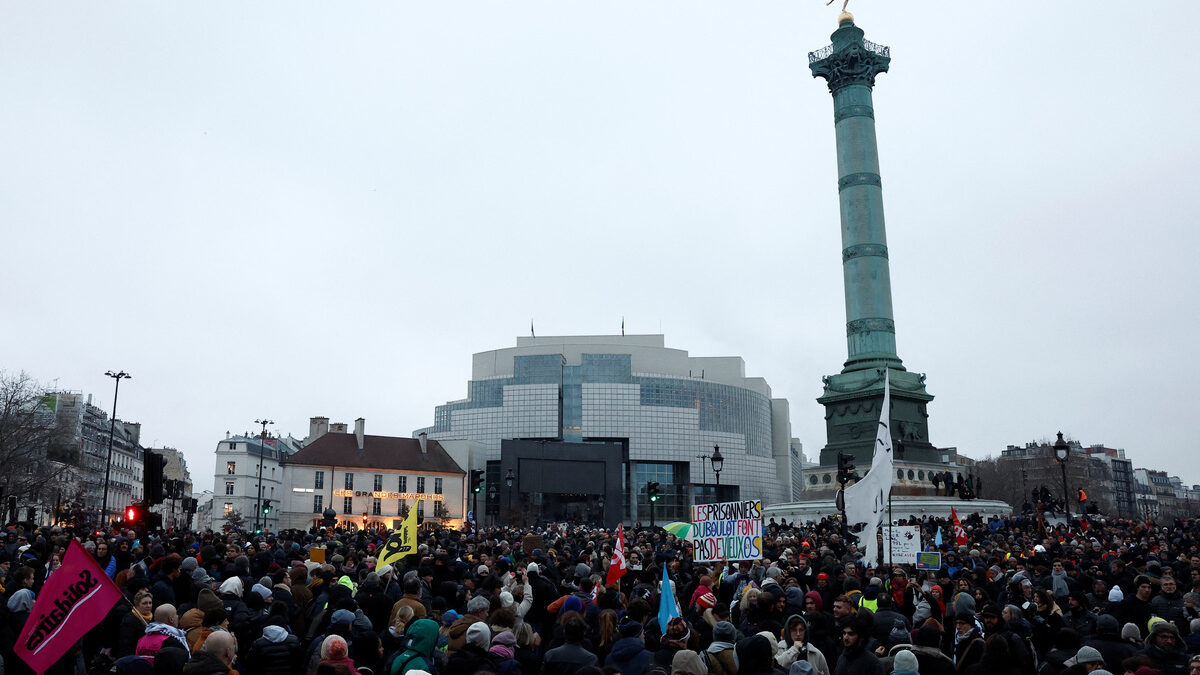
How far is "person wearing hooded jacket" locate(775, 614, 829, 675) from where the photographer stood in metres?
8.60

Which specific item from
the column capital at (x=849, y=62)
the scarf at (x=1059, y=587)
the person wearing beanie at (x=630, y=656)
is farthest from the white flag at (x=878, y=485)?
the column capital at (x=849, y=62)

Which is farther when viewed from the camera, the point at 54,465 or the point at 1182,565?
the point at 54,465

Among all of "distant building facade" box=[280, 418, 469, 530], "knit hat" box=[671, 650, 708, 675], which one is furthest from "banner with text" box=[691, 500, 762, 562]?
"distant building facade" box=[280, 418, 469, 530]

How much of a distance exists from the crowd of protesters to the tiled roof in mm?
83179

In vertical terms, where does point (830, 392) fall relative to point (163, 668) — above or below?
above

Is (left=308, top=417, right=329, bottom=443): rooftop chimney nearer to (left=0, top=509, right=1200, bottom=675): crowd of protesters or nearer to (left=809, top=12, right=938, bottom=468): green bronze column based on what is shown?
(left=809, top=12, right=938, bottom=468): green bronze column

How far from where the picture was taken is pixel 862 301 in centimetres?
6406

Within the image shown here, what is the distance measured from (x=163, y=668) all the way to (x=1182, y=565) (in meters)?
18.4

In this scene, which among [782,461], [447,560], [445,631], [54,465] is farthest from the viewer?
[782,461]

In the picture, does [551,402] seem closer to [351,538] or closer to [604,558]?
[351,538]

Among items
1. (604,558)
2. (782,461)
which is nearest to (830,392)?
(604,558)

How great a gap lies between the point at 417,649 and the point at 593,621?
3211 millimetres

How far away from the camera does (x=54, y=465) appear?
86.8 metres

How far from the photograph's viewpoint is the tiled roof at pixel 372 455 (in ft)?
319
